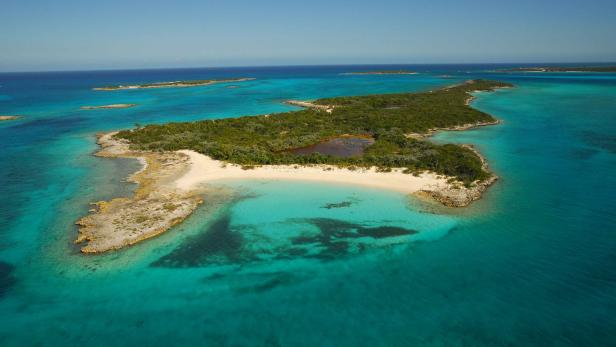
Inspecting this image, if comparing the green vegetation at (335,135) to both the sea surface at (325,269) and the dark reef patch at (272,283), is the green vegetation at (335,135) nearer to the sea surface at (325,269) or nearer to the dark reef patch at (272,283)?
the sea surface at (325,269)

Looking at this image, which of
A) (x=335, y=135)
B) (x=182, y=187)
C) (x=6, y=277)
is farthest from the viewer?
(x=335, y=135)

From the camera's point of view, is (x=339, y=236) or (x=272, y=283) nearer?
(x=272, y=283)

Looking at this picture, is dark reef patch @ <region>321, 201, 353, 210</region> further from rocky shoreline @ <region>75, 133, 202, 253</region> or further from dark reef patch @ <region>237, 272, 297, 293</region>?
rocky shoreline @ <region>75, 133, 202, 253</region>

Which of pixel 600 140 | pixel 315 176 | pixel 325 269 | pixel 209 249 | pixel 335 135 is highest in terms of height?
pixel 335 135

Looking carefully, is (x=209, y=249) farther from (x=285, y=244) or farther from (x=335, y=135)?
(x=335, y=135)

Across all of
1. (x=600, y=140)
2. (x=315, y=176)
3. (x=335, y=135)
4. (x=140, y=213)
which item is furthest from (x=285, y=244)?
(x=600, y=140)
